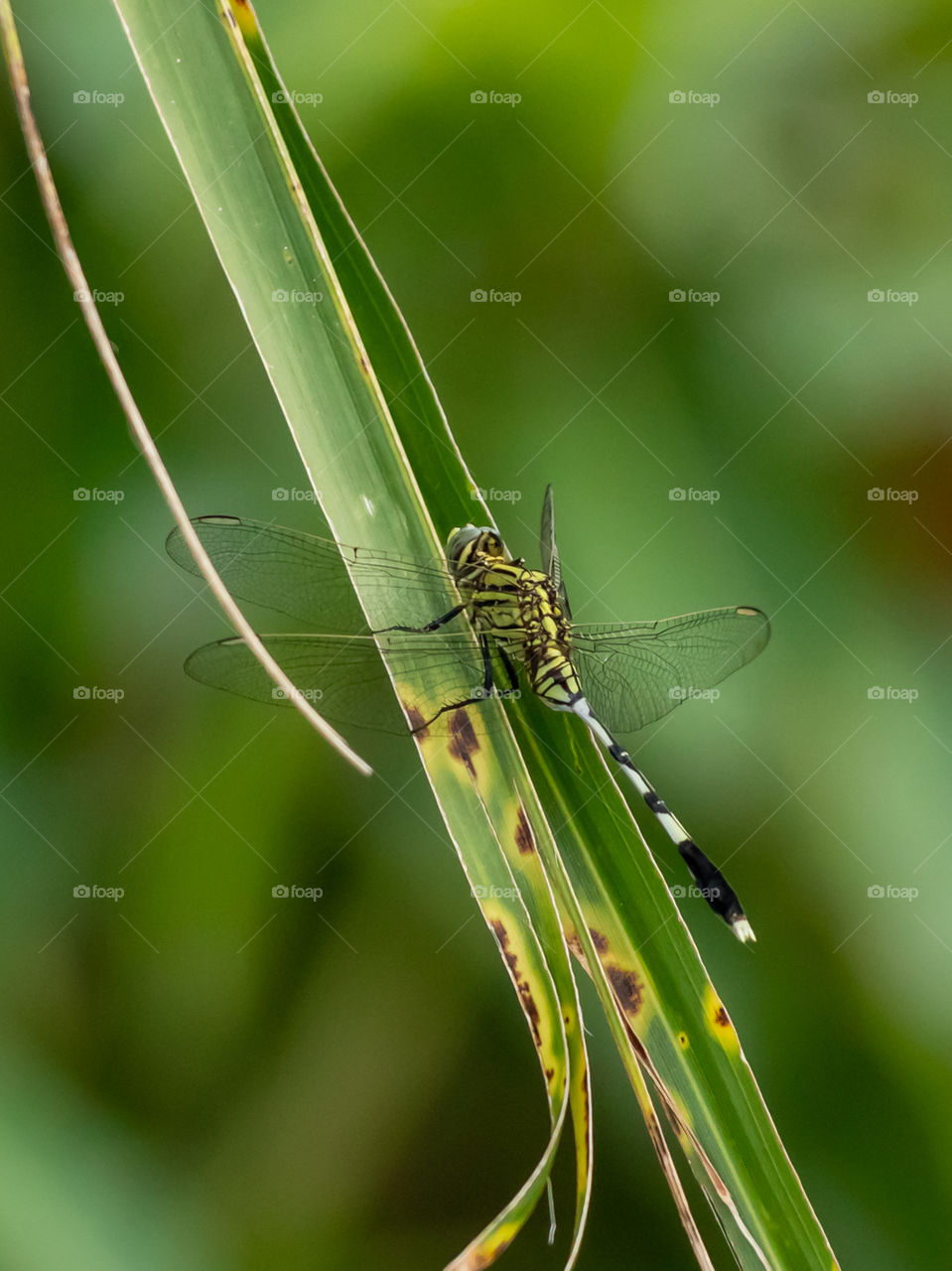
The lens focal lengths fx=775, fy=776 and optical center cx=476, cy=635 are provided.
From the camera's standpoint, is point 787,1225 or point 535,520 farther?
point 535,520

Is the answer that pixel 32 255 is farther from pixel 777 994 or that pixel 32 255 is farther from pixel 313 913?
pixel 777 994

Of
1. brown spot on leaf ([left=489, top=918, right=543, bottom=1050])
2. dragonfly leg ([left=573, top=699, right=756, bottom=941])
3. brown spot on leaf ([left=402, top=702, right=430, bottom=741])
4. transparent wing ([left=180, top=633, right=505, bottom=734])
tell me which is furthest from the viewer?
dragonfly leg ([left=573, top=699, right=756, bottom=941])

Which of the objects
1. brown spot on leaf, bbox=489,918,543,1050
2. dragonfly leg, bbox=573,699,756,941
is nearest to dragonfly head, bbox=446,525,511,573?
dragonfly leg, bbox=573,699,756,941

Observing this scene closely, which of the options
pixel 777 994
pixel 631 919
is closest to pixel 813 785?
pixel 777 994

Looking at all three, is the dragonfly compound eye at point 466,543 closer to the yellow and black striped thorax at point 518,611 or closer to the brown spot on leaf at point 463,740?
the yellow and black striped thorax at point 518,611

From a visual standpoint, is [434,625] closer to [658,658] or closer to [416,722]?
[416,722]

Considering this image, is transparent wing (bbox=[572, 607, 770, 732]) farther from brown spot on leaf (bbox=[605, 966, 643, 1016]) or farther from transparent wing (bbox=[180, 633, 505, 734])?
brown spot on leaf (bbox=[605, 966, 643, 1016])
